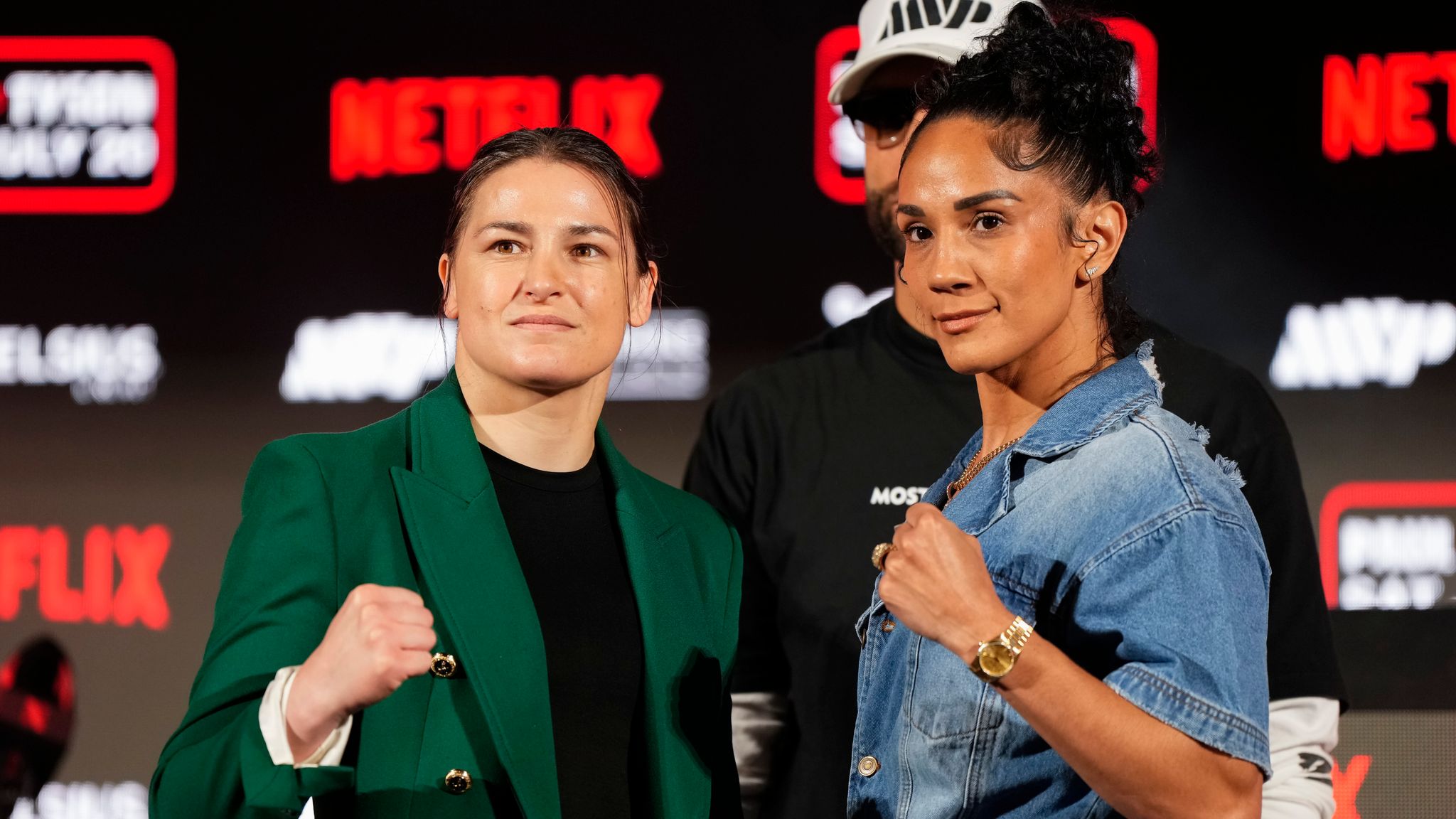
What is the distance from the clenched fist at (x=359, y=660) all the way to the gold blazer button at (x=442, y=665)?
18 cm

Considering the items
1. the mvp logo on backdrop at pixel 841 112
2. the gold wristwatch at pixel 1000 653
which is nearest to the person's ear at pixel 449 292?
the gold wristwatch at pixel 1000 653

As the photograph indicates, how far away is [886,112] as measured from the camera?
90.1 inches

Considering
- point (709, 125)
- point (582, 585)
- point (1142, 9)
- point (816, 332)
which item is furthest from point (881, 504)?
point (1142, 9)

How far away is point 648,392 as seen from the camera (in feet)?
9.90

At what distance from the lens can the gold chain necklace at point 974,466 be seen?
1.50 metres

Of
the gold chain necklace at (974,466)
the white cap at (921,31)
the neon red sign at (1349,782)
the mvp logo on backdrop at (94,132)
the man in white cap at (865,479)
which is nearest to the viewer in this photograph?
the gold chain necklace at (974,466)

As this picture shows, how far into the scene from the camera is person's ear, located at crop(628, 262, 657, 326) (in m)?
1.73

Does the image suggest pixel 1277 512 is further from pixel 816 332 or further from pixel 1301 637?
pixel 816 332

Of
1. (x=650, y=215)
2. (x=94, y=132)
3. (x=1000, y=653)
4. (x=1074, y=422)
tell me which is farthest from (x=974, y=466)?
(x=94, y=132)

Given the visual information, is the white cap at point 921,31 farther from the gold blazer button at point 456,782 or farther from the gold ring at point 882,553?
the gold blazer button at point 456,782

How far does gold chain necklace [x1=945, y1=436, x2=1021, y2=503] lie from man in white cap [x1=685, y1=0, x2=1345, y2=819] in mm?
528

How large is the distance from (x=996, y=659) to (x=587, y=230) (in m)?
0.74

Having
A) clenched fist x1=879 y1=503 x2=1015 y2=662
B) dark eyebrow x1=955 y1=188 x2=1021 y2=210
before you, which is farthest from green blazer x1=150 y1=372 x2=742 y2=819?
dark eyebrow x1=955 y1=188 x2=1021 y2=210

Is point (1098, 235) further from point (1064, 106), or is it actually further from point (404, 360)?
point (404, 360)
